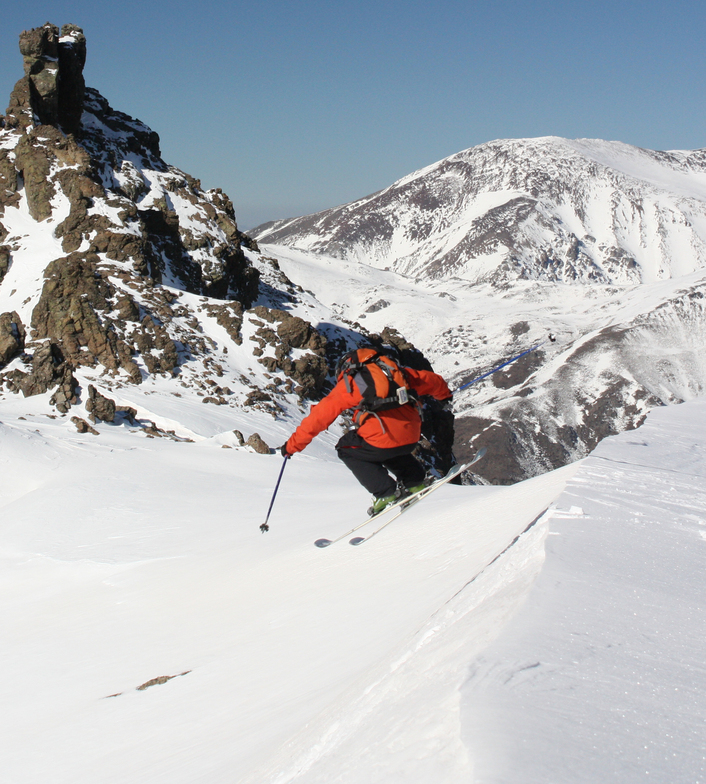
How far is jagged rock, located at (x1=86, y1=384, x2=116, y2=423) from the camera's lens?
22859mm

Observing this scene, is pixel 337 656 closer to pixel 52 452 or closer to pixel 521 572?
pixel 521 572

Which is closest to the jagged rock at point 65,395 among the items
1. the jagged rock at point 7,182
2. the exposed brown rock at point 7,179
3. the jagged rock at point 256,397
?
the jagged rock at point 256,397

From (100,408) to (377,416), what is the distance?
61.2ft

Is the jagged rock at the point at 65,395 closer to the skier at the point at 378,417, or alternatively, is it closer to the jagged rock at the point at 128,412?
the jagged rock at the point at 128,412

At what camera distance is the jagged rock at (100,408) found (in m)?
22.9

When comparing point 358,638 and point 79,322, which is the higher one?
point 79,322

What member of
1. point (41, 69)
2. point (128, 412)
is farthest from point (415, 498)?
point (41, 69)

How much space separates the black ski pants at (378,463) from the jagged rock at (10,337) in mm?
25199

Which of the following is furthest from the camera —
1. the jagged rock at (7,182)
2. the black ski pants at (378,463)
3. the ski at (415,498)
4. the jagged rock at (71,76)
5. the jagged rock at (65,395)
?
the jagged rock at (71,76)

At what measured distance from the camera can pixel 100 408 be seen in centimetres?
2292

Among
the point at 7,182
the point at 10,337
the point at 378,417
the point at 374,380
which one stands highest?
the point at 7,182

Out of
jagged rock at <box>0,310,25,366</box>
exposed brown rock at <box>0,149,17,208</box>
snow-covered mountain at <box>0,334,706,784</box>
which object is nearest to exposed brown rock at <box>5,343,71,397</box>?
jagged rock at <box>0,310,25,366</box>

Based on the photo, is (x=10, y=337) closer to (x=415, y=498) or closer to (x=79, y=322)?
(x=79, y=322)

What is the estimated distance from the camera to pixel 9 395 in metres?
25.3
